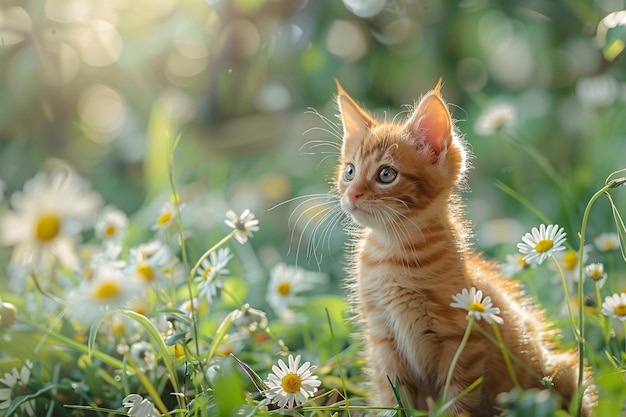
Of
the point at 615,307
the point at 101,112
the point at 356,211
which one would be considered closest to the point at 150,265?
the point at 356,211

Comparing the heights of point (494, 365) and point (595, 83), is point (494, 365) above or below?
below

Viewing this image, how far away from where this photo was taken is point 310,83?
1.51 meters

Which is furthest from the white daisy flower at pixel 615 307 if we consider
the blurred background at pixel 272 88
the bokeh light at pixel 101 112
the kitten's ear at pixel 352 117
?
the bokeh light at pixel 101 112

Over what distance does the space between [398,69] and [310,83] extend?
0.22 metres

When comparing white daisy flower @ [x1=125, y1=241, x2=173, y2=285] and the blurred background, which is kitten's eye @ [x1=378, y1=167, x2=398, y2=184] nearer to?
white daisy flower @ [x1=125, y1=241, x2=173, y2=285]

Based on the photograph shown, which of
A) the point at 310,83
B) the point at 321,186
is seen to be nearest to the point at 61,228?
the point at 321,186

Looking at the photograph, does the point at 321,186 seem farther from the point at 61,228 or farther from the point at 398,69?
the point at 61,228

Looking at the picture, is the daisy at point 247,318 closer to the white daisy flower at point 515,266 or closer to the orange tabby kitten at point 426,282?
the orange tabby kitten at point 426,282

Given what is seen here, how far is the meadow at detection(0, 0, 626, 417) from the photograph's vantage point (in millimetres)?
846

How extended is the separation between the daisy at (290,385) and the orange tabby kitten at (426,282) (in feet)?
0.50

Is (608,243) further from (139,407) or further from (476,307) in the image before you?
(139,407)

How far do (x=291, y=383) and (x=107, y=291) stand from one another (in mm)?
230

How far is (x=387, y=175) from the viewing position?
0.73m

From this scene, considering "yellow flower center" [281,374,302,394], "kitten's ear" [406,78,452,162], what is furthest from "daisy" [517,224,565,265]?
"yellow flower center" [281,374,302,394]
